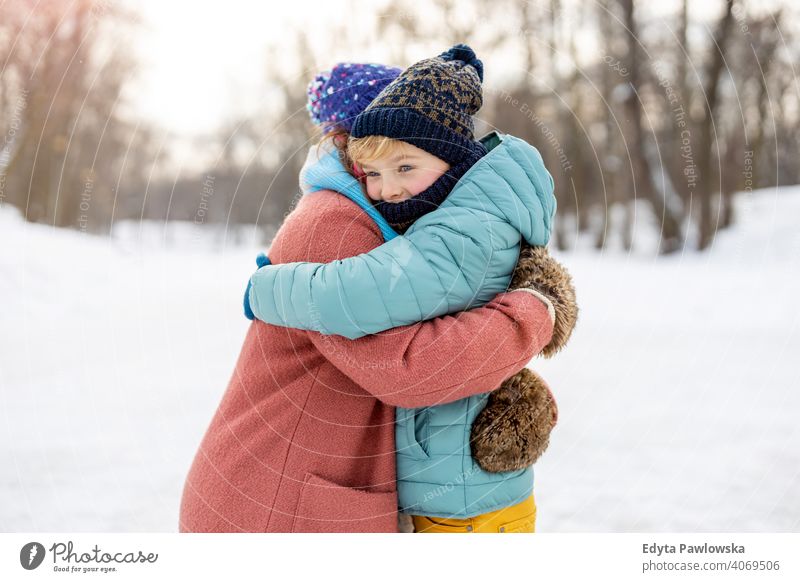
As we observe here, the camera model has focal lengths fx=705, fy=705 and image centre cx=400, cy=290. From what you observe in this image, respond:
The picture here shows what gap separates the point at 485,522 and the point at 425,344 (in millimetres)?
521

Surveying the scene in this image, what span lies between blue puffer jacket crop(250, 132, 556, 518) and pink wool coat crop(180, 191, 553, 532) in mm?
41

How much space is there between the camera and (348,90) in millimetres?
1634

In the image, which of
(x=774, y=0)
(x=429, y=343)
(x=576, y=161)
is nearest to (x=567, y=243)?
(x=576, y=161)

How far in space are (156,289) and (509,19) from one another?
603cm

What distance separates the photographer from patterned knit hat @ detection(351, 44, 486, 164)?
139cm

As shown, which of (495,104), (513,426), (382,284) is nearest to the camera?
(382,284)

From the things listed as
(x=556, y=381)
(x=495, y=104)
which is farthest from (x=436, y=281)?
(x=556, y=381)

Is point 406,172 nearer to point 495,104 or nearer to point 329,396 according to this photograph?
point 329,396

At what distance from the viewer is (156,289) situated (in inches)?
306

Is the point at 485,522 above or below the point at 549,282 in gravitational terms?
below

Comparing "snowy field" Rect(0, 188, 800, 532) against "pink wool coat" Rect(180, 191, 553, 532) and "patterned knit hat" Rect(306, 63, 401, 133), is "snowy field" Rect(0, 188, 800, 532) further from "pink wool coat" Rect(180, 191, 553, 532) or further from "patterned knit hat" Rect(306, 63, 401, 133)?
"pink wool coat" Rect(180, 191, 553, 532)

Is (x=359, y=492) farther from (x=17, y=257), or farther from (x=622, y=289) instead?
(x=622, y=289)

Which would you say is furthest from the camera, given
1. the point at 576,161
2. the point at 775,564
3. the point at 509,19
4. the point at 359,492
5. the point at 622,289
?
the point at 576,161

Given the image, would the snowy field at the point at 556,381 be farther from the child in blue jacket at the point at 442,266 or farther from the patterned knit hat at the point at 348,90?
the child in blue jacket at the point at 442,266
